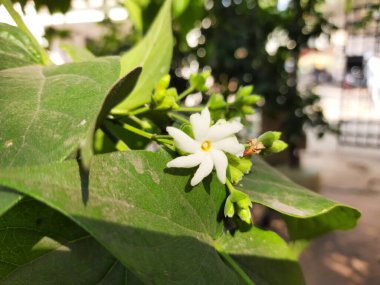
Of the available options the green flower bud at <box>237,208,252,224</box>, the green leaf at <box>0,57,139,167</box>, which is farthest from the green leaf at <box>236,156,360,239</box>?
the green leaf at <box>0,57,139,167</box>

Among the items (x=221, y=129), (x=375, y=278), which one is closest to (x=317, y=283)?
(x=375, y=278)

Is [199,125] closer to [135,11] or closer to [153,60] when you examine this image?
[153,60]

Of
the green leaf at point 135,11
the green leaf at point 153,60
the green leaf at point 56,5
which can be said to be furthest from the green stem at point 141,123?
the green leaf at point 135,11

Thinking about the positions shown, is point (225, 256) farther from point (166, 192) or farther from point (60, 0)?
point (60, 0)

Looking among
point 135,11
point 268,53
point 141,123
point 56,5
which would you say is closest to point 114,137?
point 141,123

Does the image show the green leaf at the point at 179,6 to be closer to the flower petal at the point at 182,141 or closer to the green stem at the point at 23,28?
the green stem at the point at 23,28

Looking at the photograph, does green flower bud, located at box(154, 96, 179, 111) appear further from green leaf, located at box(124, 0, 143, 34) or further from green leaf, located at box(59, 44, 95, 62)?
green leaf, located at box(124, 0, 143, 34)

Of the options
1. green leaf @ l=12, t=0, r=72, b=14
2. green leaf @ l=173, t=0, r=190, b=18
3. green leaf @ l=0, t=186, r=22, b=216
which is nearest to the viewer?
green leaf @ l=0, t=186, r=22, b=216
